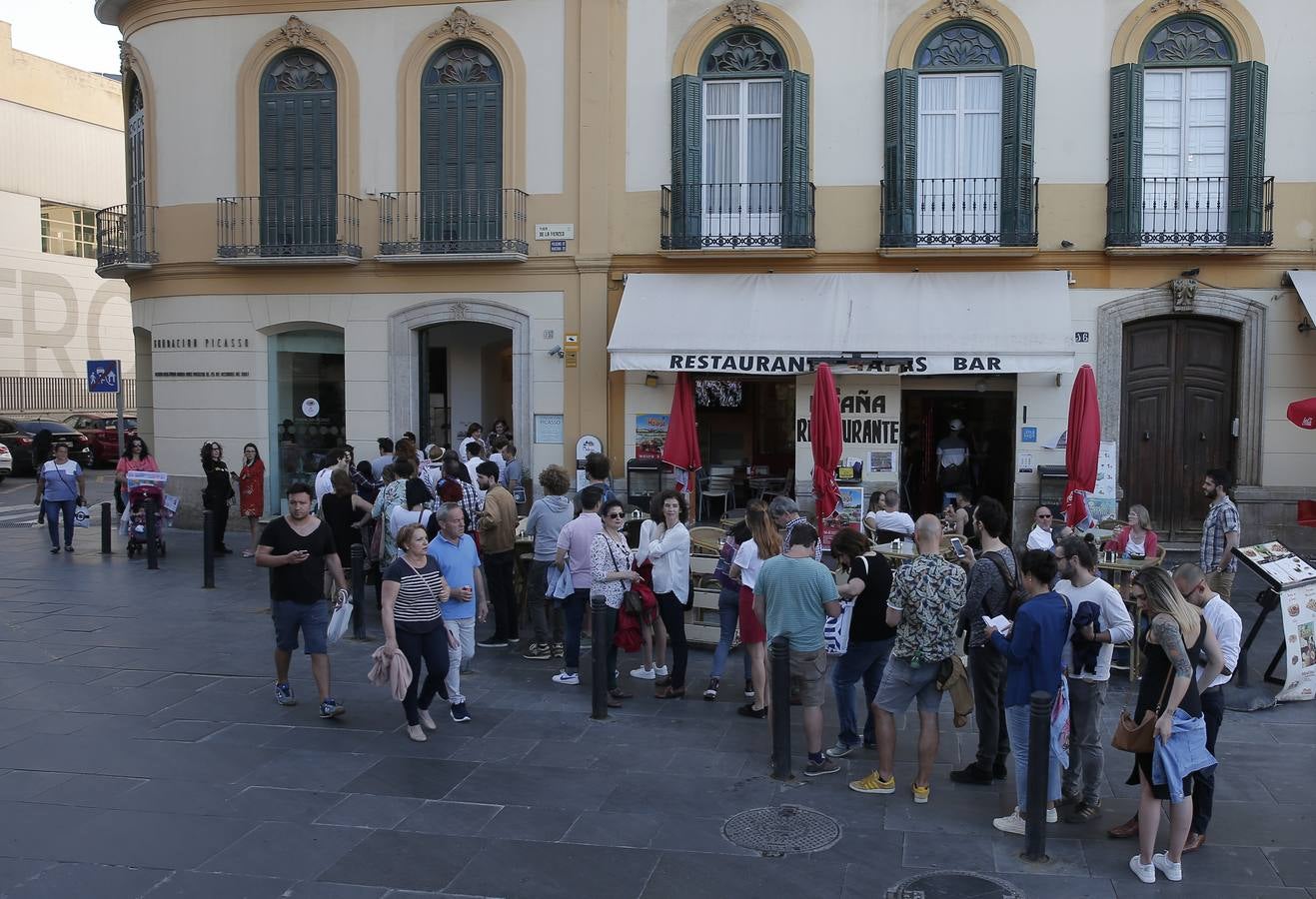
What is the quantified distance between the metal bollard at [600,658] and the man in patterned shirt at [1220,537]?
5.23 m

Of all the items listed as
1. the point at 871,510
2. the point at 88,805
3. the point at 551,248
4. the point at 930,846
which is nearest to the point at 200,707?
the point at 88,805

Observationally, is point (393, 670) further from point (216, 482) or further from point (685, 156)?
point (685, 156)

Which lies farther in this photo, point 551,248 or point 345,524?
point 551,248

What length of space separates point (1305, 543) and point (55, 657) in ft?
48.3

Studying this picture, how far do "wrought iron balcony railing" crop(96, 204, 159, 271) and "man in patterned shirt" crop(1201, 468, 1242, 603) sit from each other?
15.2 m

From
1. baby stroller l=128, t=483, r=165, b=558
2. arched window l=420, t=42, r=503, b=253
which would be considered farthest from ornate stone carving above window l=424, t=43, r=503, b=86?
baby stroller l=128, t=483, r=165, b=558

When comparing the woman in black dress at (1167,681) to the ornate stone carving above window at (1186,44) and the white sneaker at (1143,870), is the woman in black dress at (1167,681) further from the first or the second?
the ornate stone carving above window at (1186,44)

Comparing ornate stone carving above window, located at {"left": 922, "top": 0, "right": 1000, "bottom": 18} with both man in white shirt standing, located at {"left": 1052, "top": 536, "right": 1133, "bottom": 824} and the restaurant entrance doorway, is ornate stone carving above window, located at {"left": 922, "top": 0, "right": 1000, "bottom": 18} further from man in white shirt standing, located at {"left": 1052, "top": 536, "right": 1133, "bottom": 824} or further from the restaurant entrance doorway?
man in white shirt standing, located at {"left": 1052, "top": 536, "right": 1133, "bottom": 824}

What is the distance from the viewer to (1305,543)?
49.4 feet

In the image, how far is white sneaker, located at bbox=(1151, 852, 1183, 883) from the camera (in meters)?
5.84

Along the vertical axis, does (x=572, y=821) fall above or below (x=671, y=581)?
below

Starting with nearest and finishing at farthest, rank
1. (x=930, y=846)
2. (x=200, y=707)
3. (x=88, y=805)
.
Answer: (x=930, y=846) < (x=88, y=805) < (x=200, y=707)

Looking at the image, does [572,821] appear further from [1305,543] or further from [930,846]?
[1305,543]

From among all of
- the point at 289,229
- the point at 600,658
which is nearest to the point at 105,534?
the point at 289,229
